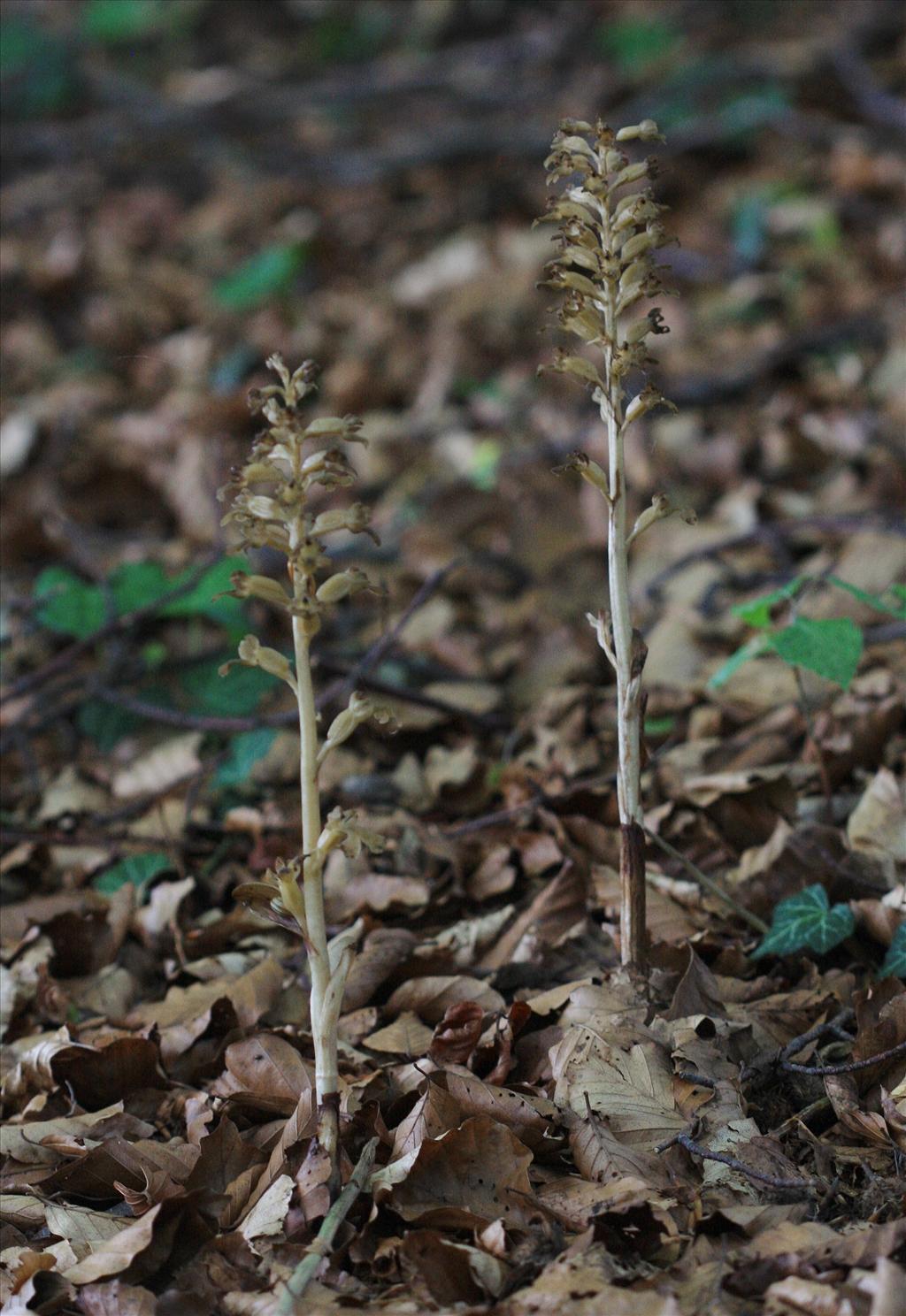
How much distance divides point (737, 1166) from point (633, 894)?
473 mm

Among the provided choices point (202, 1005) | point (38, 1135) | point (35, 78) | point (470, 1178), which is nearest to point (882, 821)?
point (470, 1178)

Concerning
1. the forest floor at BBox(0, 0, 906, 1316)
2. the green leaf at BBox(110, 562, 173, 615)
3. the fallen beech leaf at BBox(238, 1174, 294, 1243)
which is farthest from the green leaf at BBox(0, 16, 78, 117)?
the fallen beech leaf at BBox(238, 1174, 294, 1243)

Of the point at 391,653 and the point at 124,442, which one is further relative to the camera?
the point at 124,442

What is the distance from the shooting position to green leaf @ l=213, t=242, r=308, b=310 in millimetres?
6574

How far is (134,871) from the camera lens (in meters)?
3.00

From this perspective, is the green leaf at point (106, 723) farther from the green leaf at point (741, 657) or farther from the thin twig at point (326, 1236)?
the thin twig at point (326, 1236)

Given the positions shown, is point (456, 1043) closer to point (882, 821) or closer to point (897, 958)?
point (897, 958)

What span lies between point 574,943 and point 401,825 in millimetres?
645

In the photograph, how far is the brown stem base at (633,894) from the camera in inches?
84.2

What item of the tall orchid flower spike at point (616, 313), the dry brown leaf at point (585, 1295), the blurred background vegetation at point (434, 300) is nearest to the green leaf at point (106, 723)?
the blurred background vegetation at point (434, 300)

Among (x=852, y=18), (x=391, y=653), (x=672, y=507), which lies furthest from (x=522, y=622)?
(x=852, y=18)

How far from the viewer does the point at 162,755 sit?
3461 millimetres

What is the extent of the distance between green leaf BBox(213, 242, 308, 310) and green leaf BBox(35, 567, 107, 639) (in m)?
3.25

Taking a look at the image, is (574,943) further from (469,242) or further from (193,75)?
(193,75)
